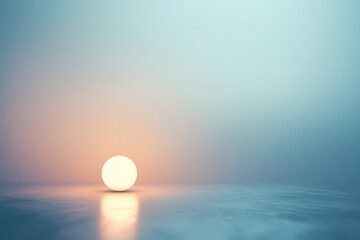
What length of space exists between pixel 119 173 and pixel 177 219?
3.70 m

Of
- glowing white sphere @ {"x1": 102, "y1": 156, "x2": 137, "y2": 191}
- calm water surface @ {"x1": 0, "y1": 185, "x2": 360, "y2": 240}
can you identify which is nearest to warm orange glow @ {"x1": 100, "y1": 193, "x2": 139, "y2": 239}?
calm water surface @ {"x1": 0, "y1": 185, "x2": 360, "y2": 240}

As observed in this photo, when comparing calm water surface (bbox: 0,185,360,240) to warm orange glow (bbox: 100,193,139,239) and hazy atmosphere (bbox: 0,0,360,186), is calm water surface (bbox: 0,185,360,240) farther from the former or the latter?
hazy atmosphere (bbox: 0,0,360,186)

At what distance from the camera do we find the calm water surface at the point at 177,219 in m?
3.55

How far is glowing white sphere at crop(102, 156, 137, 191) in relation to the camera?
7.90 meters

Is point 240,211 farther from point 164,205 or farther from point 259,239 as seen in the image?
point 259,239

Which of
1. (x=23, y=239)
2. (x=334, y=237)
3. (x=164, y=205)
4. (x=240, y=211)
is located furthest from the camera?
(x=164, y=205)

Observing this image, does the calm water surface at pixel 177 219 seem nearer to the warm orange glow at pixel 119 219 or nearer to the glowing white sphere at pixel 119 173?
the warm orange glow at pixel 119 219

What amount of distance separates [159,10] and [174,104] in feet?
8.90

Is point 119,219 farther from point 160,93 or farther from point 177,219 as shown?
point 160,93

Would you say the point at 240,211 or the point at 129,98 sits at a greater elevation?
the point at 129,98

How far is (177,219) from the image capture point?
437 cm

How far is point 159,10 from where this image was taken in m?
11.6

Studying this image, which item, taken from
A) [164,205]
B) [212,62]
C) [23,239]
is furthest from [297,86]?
[23,239]

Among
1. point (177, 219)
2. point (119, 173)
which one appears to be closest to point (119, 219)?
point (177, 219)
